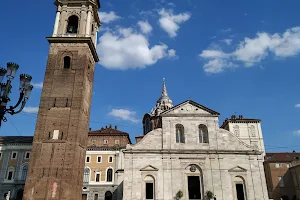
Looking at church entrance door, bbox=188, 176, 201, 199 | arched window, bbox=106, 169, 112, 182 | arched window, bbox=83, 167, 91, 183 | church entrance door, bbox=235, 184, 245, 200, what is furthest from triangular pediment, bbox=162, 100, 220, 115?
arched window, bbox=83, 167, 91, 183

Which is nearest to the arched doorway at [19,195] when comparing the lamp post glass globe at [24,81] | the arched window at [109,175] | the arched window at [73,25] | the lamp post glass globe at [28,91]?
the arched window at [109,175]

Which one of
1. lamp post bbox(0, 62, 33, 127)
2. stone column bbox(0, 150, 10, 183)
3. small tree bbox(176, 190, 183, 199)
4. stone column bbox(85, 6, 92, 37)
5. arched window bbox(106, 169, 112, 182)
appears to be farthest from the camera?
stone column bbox(0, 150, 10, 183)

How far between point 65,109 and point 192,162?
1367 cm

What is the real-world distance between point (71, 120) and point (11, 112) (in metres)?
16.1

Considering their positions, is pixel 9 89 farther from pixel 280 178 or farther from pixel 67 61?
pixel 280 178

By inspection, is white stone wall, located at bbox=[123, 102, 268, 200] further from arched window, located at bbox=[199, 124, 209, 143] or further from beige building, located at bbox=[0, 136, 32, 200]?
beige building, located at bbox=[0, 136, 32, 200]

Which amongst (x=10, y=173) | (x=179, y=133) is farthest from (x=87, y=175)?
(x=179, y=133)

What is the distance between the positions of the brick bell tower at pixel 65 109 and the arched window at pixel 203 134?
12.2m

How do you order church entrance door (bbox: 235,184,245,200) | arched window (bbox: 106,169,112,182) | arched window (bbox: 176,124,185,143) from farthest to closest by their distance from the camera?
1. arched window (bbox: 106,169,112,182)
2. arched window (bbox: 176,124,185,143)
3. church entrance door (bbox: 235,184,245,200)

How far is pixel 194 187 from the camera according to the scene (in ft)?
85.5

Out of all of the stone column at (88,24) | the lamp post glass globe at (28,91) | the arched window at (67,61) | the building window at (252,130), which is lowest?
the lamp post glass globe at (28,91)

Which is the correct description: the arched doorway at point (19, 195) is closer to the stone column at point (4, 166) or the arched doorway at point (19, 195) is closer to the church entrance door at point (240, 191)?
the stone column at point (4, 166)

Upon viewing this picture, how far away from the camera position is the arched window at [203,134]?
92.0 feet

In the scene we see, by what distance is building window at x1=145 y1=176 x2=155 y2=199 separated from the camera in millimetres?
25359
